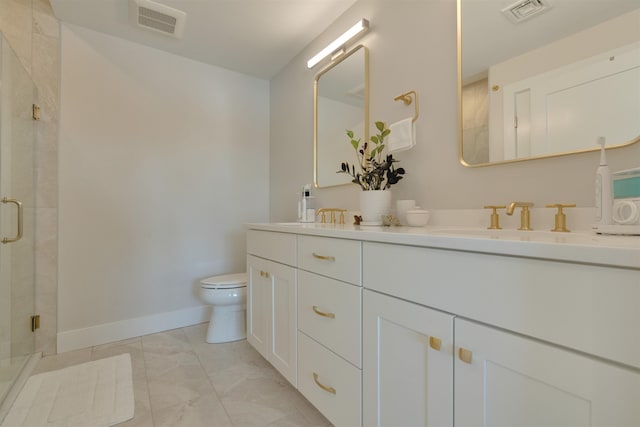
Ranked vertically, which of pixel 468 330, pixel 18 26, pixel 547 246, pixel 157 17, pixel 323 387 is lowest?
pixel 323 387

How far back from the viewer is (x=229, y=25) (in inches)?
79.9

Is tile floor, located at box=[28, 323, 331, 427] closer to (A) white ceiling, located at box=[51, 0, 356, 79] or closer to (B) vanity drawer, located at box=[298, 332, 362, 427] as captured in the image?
(B) vanity drawer, located at box=[298, 332, 362, 427]

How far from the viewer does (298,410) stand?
136cm

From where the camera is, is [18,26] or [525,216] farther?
[18,26]

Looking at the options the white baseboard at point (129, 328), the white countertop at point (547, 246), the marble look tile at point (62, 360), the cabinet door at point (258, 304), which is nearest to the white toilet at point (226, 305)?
the cabinet door at point (258, 304)

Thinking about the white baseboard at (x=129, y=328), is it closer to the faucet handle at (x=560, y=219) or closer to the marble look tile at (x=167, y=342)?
the marble look tile at (x=167, y=342)

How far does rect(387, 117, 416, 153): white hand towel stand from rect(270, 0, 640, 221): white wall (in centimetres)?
6

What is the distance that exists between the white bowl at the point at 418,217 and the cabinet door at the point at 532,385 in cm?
66

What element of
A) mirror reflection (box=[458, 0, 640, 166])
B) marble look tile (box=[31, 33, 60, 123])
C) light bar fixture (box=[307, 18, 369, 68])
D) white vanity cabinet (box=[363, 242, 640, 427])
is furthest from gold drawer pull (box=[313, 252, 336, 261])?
marble look tile (box=[31, 33, 60, 123])

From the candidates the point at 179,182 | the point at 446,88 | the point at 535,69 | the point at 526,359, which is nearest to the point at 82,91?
the point at 179,182

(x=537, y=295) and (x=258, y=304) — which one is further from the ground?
(x=537, y=295)

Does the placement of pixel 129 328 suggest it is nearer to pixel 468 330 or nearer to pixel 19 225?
pixel 19 225

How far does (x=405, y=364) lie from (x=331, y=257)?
0.42 metres

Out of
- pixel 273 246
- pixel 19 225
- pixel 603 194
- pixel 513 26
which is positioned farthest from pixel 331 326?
pixel 19 225
